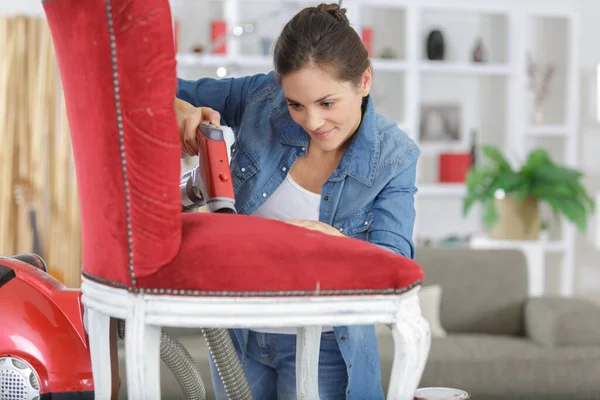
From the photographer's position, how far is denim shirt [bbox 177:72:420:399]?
1384mm

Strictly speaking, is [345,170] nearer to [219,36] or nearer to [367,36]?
[219,36]

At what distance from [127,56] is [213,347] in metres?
0.50

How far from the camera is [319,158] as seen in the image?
1.49 metres

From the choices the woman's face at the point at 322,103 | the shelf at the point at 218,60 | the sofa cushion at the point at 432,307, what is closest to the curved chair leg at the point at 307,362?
the woman's face at the point at 322,103

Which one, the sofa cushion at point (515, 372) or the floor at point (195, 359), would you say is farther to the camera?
the sofa cushion at point (515, 372)

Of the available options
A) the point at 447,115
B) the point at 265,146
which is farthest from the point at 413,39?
the point at 265,146

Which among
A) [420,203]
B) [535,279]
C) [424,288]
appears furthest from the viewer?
[420,203]

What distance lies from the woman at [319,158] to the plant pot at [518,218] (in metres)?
3.12

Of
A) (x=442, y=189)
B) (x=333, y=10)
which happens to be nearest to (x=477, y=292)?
(x=442, y=189)

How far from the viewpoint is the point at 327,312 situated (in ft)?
3.38

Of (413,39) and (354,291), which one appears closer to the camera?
(354,291)

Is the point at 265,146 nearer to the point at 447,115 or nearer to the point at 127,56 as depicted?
the point at 127,56

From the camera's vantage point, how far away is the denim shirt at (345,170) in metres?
1.38

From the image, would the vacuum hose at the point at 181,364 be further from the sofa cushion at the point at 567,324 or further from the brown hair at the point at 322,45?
the sofa cushion at the point at 567,324
